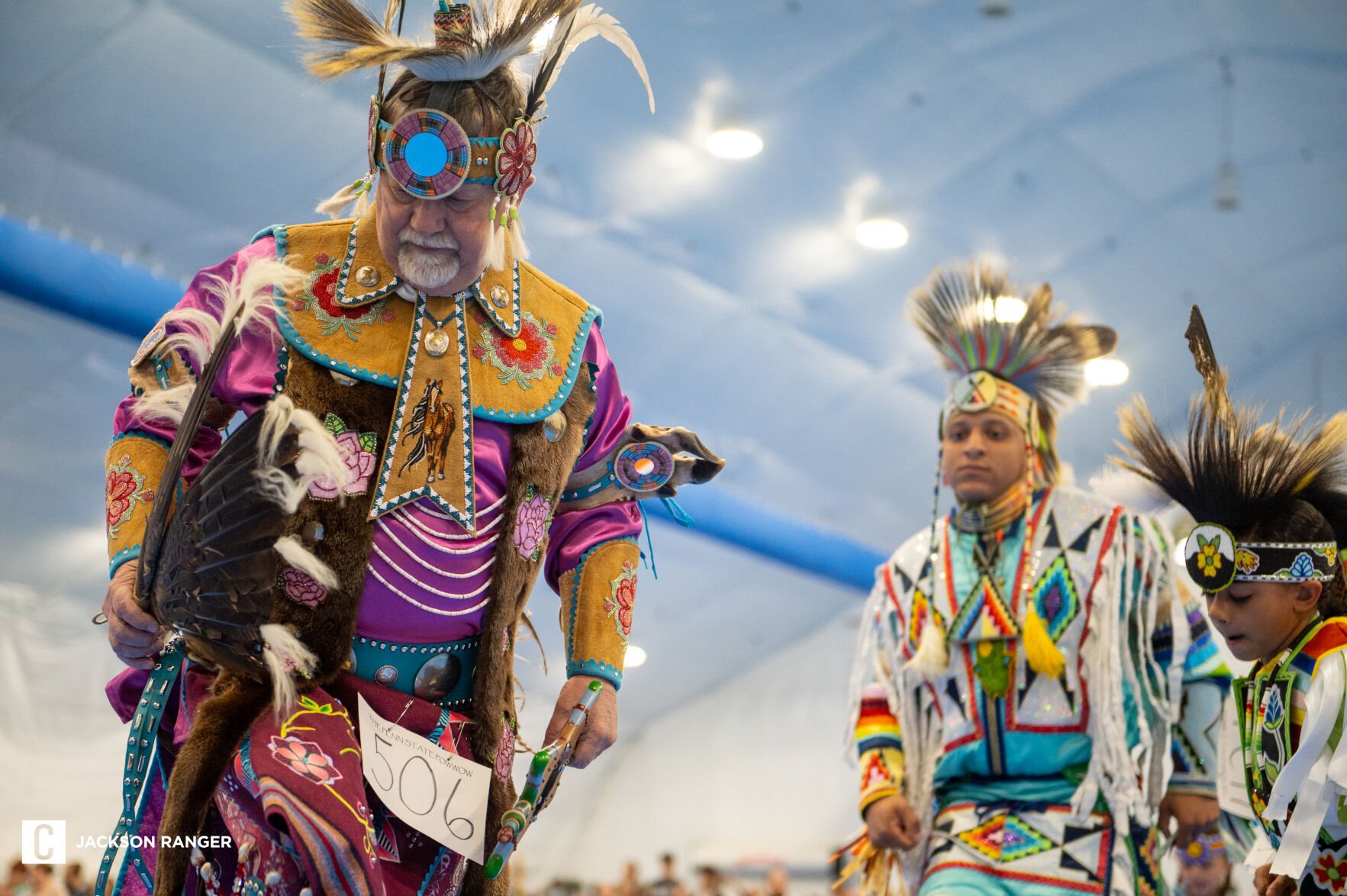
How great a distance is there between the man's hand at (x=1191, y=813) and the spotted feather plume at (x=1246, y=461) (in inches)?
33.5

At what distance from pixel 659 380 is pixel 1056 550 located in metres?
5.02

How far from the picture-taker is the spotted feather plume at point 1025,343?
3.38 metres

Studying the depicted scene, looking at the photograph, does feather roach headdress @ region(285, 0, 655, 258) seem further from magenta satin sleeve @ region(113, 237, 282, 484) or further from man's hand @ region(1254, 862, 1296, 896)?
man's hand @ region(1254, 862, 1296, 896)

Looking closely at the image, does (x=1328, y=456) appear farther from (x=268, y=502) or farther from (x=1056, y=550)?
(x=268, y=502)

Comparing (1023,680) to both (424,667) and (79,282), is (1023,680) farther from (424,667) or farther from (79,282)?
(79,282)

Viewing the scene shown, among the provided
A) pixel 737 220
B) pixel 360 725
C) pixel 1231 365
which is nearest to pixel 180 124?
pixel 737 220

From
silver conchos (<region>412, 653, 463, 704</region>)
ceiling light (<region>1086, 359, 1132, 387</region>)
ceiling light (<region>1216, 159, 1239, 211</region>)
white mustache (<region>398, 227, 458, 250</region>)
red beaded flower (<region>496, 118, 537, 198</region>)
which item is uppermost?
ceiling light (<region>1216, 159, 1239, 211</region>)

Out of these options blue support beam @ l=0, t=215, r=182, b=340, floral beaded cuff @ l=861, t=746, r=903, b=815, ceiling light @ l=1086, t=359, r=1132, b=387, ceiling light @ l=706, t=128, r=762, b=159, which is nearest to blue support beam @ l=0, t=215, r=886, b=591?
blue support beam @ l=0, t=215, r=182, b=340

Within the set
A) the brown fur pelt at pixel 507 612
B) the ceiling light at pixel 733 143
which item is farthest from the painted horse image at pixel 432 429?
the ceiling light at pixel 733 143

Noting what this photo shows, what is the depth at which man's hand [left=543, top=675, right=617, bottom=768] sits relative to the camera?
6.25 ft

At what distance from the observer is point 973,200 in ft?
24.5

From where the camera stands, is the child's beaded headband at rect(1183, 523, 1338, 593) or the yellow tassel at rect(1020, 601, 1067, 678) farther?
the yellow tassel at rect(1020, 601, 1067, 678)

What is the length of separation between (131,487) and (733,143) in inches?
198

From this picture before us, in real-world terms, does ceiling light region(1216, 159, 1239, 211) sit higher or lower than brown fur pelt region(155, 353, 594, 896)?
higher
